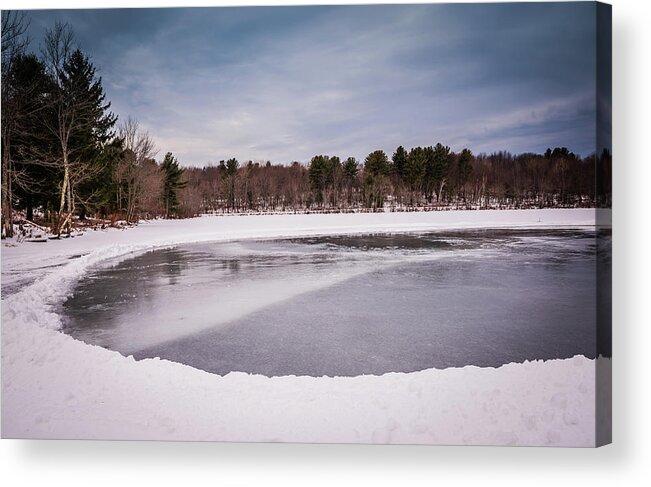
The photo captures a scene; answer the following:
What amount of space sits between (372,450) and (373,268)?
5.40 metres

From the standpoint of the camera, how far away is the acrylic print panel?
3.42 metres

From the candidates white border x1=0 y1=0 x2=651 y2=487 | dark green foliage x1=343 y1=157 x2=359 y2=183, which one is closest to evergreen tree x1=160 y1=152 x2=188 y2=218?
dark green foliage x1=343 y1=157 x2=359 y2=183

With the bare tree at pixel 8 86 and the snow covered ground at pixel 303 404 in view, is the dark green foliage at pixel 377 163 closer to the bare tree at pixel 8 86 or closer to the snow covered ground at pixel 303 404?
the snow covered ground at pixel 303 404

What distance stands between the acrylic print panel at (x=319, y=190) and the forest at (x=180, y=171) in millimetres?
31

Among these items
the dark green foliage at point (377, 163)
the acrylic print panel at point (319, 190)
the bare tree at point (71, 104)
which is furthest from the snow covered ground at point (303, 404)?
the dark green foliage at point (377, 163)

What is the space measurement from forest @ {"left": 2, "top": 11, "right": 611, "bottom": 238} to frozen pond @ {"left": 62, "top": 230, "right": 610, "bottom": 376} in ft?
2.72

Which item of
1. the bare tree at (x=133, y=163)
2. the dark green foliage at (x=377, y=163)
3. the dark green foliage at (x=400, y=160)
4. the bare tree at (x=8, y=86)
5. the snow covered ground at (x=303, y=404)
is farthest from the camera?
the dark green foliage at (x=377, y=163)

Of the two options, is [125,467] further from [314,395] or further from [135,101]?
Result: [135,101]

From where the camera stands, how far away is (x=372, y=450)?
3426 mm

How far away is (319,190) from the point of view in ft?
22.8

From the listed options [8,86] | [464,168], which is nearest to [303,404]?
[464,168]

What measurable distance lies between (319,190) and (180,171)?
2073 mm

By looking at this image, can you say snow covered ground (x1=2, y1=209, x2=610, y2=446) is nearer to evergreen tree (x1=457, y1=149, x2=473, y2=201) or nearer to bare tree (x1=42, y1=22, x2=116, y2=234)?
bare tree (x1=42, y1=22, x2=116, y2=234)

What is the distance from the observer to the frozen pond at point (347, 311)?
3.86 m
